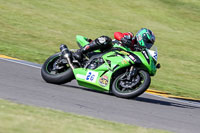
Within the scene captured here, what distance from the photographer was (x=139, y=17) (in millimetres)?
22344

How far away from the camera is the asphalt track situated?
239 inches

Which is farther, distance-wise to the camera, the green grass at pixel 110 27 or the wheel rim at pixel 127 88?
the green grass at pixel 110 27

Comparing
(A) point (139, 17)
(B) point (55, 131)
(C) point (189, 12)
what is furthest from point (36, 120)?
(C) point (189, 12)

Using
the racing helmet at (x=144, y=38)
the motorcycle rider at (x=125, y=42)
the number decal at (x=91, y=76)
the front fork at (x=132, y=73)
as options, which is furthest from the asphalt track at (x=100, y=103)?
the racing helmet at (x=144, y=38)

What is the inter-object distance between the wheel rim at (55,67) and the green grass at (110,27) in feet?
10.5

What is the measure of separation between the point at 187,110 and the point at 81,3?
1564 centimetres

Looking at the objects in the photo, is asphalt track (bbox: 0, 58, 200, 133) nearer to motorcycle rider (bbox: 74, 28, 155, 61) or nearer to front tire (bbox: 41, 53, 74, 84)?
front tire (bbox: 41, 53, 74, 84)

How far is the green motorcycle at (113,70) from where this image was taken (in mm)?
7684

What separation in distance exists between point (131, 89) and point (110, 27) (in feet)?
39.5

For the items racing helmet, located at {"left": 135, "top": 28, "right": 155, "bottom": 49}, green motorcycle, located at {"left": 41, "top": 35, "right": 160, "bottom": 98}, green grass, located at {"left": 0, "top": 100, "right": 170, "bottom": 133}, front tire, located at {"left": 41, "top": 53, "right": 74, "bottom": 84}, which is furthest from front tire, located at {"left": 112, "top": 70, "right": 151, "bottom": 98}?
green grass, located at {"left": 0, "top": 100, "right": 170, "bottom": 133}

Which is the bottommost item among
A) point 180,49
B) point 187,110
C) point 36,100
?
point 180,49

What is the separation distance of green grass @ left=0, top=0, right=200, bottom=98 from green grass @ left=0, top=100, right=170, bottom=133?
5.48m

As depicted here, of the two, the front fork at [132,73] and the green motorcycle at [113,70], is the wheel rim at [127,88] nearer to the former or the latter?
the green motorcycle at [113,70]

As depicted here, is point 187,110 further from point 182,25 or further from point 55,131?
point 182,25
